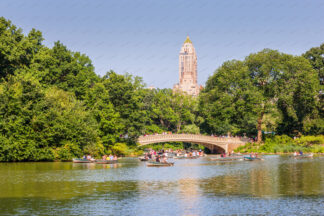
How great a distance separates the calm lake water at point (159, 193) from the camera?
26.1m

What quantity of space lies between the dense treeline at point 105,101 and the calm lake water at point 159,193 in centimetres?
1303

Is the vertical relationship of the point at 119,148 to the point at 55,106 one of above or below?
below

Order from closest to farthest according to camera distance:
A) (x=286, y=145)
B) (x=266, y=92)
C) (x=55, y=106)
Result: 1. (x=55, y=106)
2. (x=286, y=145)
3. (x=266, y=92)

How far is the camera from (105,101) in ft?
252

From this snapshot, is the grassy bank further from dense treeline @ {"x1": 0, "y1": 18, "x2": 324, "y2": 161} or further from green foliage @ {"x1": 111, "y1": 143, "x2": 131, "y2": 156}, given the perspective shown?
green foliage @ {"x1": 111, "y1": 143, "x2": 131, "y2": 156}

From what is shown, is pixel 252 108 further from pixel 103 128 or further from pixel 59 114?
pixel 59 114

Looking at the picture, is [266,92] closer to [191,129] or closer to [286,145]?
[286,145]

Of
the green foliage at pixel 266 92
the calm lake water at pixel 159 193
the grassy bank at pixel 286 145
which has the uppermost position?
the green foliage at pixel 266 92

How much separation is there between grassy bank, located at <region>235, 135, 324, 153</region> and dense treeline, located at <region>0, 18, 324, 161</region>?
352cm

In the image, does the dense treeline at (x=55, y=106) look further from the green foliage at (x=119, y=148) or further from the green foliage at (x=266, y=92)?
the green foliage at (x=266, y=92)

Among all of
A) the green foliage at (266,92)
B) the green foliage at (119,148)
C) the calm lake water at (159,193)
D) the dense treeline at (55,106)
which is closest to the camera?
the calm lake water at (159,193)

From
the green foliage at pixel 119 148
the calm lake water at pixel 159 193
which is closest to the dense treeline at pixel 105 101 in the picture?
the green foliage at pixel 119 148

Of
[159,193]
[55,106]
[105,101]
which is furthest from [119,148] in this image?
[159,193]

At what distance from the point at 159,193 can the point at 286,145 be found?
2329 inches
